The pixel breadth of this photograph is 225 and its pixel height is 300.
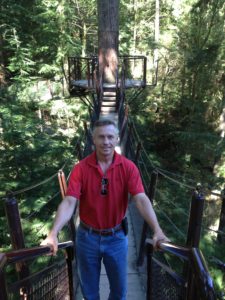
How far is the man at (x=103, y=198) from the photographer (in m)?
2.39

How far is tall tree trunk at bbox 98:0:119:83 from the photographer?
12.7 m

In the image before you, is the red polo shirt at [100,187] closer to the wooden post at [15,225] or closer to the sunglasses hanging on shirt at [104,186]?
the sunglasses hanging on shirt at [104,186]

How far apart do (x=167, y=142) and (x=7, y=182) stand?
43.4 feet

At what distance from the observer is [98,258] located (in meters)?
2.63

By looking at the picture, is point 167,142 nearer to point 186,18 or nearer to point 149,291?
point 186,18

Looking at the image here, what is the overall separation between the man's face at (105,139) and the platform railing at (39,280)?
2.44 ft

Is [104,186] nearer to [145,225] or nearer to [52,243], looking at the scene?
[52,243]

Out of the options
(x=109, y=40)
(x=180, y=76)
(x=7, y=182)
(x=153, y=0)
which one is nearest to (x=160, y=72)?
(x=180, y=76)

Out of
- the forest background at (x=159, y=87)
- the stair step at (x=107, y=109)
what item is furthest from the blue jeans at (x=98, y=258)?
the stair step at (x=107, y=109)

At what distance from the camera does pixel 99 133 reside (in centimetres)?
240

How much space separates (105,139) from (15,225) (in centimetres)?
98

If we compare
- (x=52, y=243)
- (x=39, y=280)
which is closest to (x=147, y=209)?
(x=52, y=243)

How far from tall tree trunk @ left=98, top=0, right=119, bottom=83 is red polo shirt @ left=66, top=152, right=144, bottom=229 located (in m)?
11.1

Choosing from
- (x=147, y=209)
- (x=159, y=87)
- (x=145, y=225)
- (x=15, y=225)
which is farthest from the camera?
(x=159, y=87)
